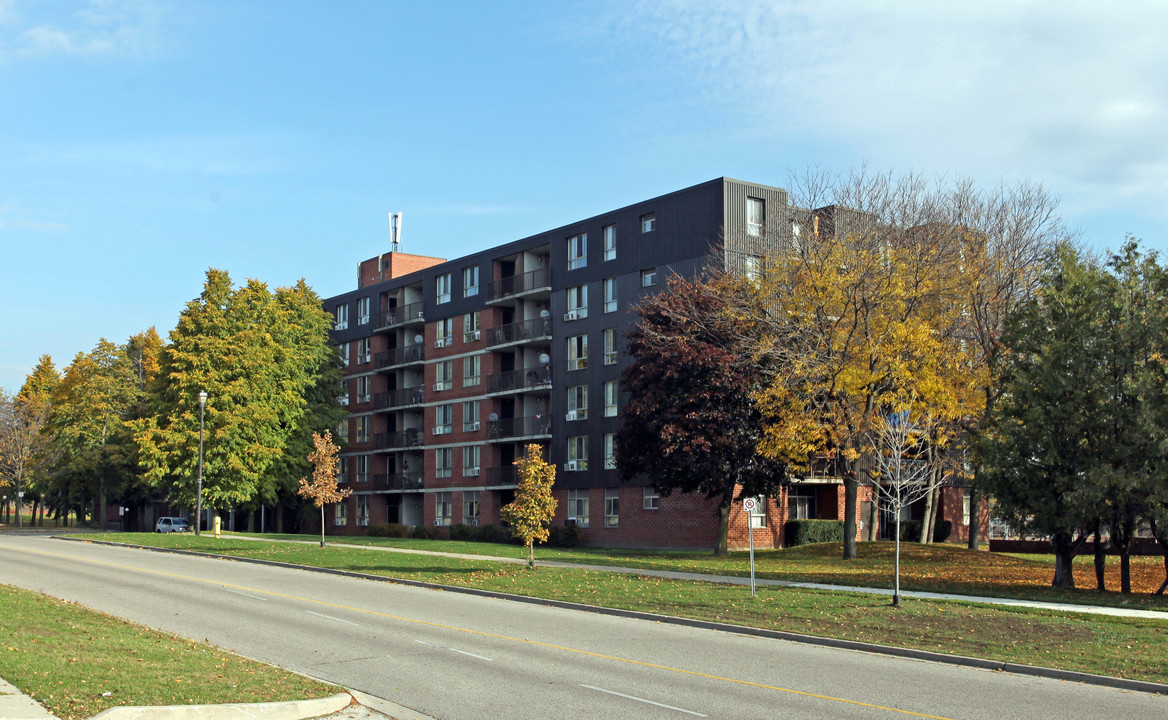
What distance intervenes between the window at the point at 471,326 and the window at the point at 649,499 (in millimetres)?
16861

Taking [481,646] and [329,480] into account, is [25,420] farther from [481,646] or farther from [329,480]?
[481,646]

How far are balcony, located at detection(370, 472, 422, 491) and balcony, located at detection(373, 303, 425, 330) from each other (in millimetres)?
9914

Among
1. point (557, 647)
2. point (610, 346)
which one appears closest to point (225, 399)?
point (610, 346)

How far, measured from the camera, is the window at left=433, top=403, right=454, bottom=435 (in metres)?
64.5

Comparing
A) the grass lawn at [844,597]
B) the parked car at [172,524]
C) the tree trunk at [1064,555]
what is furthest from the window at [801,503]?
the parked car at [172,524]

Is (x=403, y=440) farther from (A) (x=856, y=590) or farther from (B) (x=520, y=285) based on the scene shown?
(A) (x=856, y=590)

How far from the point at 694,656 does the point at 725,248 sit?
32420 millimetres

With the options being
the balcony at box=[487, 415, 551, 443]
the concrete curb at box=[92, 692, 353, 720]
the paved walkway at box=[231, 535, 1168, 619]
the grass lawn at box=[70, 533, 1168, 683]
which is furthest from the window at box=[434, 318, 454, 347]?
the concrete curb at box=[92, 692, 353, 720]

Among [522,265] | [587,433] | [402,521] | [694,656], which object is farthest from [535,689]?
[402,521]

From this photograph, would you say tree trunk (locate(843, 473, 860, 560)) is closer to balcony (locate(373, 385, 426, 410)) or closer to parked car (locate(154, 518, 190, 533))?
balcony (locate(373, 385, 426, 410))

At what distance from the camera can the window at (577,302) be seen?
2147 inches

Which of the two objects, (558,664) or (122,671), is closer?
(122,671)

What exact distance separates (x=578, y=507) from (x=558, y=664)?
39.8 meters

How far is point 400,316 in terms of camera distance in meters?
69.3
